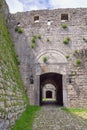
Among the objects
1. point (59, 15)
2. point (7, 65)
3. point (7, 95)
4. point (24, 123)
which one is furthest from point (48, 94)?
point (7, 95)

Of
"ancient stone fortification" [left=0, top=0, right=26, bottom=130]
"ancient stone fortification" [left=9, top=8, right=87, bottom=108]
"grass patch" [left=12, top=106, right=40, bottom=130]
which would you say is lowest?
"grass patch" [left=12, top=106, right=40, bottom=130]

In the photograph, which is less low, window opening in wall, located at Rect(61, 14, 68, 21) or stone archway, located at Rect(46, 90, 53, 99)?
window opening in wall, located at Rect(61, 14, 68, 21)

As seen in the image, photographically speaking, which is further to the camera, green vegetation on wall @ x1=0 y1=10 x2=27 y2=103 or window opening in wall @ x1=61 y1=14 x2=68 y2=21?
window opening in wall @ x1=61 y1=14 x2=68 y2=21

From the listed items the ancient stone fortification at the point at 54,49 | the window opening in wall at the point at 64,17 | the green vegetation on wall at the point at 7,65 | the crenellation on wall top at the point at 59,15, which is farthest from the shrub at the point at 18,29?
the window opening in wall at the point at 64,17

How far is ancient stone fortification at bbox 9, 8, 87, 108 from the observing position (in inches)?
504

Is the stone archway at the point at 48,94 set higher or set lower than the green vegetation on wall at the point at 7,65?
lower

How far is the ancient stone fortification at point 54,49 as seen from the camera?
1279cm

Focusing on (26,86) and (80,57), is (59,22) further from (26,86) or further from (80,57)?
(26,86)

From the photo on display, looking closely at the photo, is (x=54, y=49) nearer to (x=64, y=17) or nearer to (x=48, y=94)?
(x=64, y=17)

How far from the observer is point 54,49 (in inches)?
526

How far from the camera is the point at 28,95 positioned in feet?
42.4

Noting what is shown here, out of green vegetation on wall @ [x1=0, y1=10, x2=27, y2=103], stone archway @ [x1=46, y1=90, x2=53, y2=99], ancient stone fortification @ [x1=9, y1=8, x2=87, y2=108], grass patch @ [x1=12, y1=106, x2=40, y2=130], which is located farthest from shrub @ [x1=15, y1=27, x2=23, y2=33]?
stone archway @ [x1=46, y1=90, x2=53, y2=99]

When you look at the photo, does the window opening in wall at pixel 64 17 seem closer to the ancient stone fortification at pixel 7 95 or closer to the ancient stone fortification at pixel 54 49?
the ancient stone fortification at pixel 54 49

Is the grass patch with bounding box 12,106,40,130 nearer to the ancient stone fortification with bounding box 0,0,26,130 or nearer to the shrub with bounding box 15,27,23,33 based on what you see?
the ancient stone fortification with bounding box 0,0,26,130
